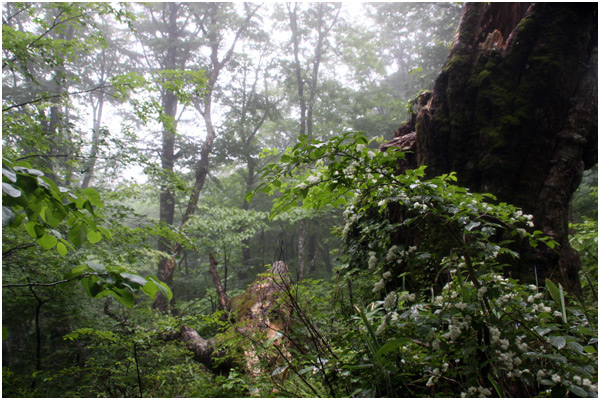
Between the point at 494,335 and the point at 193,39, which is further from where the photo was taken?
the point at 193,39

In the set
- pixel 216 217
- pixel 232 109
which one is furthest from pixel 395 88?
pixel 216 217

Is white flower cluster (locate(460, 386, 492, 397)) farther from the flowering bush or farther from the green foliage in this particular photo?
the green foliage

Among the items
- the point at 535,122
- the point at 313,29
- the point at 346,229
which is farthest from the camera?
the point at 313,29

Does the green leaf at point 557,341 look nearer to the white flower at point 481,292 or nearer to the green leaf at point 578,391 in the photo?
the green leaf at point 578,391

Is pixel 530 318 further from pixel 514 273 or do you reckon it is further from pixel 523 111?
pixel 523 111

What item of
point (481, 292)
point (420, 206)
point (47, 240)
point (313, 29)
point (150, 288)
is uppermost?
point (313, 29)

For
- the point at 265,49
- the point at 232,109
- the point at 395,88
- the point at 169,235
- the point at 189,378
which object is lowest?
the point at 189,378

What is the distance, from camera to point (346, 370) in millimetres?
1454

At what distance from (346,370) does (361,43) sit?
15.4 m

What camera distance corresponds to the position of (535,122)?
2.68 metres

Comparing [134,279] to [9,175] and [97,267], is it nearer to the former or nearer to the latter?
[97,267]

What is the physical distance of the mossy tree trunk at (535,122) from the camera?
→ 260 cm

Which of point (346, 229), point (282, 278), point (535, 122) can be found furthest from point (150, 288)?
point (535, 122)

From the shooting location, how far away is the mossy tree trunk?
2600mm
